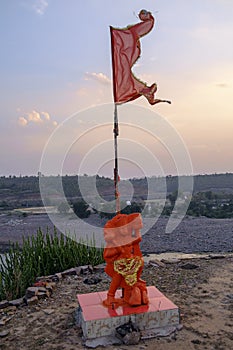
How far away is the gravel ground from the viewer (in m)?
11.4

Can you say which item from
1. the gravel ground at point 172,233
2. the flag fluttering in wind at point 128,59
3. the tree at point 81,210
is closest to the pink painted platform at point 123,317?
the flag fluttering in wind at point 128,59

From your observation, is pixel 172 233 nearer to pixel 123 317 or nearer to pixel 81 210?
pixel 81 210

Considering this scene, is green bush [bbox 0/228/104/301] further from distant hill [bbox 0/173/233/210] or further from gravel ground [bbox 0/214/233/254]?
gravel ground [bbox 0/214/233/254]

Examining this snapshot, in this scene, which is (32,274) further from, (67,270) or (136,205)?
(136,205)

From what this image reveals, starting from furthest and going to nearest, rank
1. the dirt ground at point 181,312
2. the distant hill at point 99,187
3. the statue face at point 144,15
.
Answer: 1. the distant hill at point 99,187
2. the statue face at point 144,15
3. the dirt ground at point 181,312

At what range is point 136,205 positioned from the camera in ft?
49.1

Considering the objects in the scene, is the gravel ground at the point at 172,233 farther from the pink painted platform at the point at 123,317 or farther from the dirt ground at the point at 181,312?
the pink painted platform at the point at 123,317

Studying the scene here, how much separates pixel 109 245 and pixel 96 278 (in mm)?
2124

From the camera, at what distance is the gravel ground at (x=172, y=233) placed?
11.4 metres

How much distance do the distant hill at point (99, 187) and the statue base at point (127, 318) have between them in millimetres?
1418

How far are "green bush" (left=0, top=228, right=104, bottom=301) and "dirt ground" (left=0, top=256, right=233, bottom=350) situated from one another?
20.3 inches

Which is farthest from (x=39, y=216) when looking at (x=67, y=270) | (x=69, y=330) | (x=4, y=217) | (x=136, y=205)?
(x=69, y=330)

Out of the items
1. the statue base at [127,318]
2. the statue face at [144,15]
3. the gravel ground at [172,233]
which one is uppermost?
the statue face at [144,15]

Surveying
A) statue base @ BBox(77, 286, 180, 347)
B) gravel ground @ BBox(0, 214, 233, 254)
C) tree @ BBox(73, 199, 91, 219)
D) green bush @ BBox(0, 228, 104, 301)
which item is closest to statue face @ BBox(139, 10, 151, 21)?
statue base @ BBox(77, 286, 180, 347)
